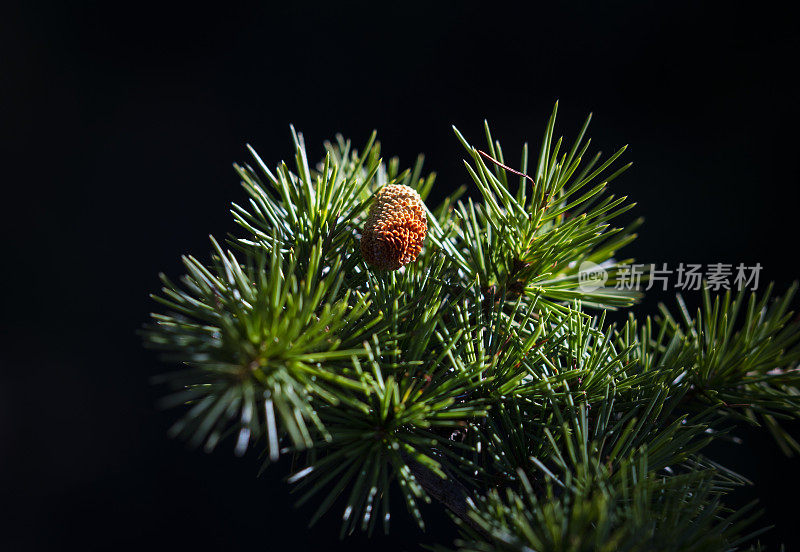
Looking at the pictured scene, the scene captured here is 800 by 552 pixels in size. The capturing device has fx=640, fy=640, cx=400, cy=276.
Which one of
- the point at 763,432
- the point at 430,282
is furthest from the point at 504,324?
the point at 763,432

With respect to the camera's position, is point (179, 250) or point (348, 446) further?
point (179, 250)

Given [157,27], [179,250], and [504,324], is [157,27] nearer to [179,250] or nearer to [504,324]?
[179,250]

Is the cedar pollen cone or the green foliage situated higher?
the cedar pollen cone

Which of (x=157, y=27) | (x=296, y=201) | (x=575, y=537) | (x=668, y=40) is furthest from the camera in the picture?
(x=157, y=27)

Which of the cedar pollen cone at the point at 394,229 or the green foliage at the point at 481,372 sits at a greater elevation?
the cedar pollen cone at the point at 394,229
